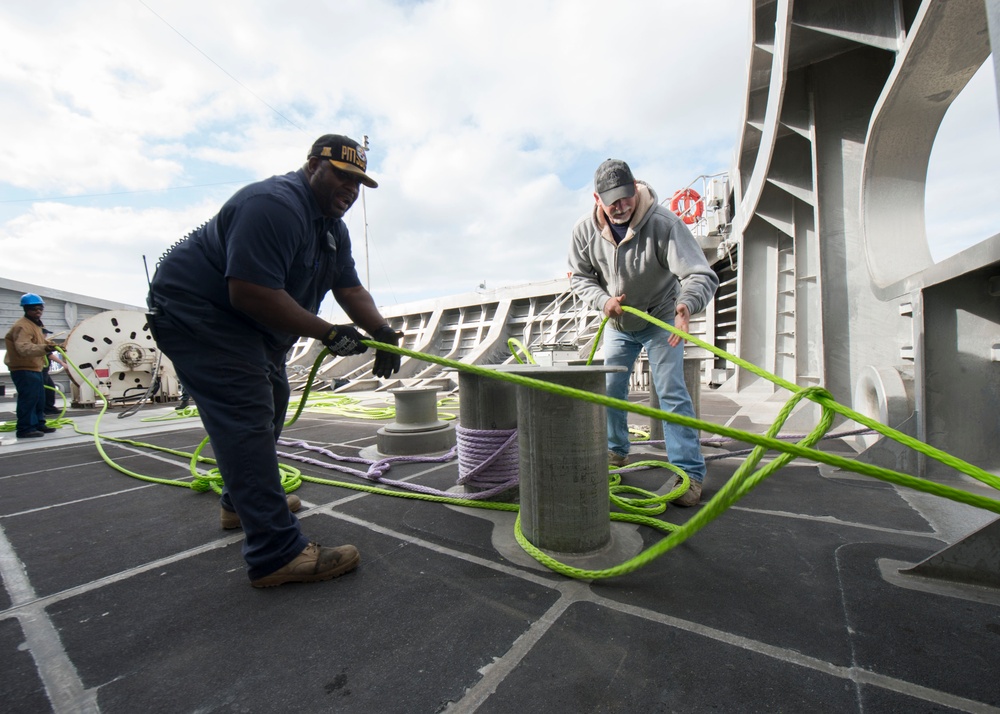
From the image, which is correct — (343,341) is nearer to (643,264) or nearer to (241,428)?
(241,428)

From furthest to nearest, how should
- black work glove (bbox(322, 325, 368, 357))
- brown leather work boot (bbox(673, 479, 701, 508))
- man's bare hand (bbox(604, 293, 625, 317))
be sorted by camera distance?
man's bare hand (bbox(604, 293, 625, 317)) → brown leather work boot (bbox(673, 479, 701, 508)) → black work glove (bbox(322, 325, 368, 357))

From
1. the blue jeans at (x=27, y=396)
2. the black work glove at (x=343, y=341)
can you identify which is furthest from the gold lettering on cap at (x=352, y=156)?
the blue jeans at (x=27, y=396)

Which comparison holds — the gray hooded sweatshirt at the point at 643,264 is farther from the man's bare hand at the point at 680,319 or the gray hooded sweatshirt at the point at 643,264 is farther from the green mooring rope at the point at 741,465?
the green mooring rope at the point at 741,465

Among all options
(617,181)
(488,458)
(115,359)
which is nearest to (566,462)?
(488,458)

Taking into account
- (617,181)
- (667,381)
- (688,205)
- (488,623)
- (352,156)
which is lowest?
(488,623)

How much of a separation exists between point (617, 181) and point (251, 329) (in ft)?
6.05

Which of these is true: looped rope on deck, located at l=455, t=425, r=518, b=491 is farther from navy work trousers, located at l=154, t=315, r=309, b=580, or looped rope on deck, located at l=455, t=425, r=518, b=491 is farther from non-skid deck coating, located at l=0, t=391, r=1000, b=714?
navy work trousers, located at l=154, t=315, r=309, b=580

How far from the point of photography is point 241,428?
1.66m

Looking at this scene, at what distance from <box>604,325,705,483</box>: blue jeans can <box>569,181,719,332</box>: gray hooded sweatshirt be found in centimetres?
10

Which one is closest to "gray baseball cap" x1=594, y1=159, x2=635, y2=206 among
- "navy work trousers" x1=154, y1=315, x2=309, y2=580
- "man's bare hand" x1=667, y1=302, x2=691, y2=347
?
"man's bare hand" x1=667, y1=302, x2=691, y2=347

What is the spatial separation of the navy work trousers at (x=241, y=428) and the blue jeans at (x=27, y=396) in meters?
5.20

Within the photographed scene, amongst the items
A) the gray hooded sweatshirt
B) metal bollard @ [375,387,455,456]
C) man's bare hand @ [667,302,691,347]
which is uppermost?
the gray hooded sweatshirt

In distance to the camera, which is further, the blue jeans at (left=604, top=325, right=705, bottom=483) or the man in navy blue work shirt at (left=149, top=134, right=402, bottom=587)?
the blue jeans at (left=604, top=325, right=705, bottom=483)

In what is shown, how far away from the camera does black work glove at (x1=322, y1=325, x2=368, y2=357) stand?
175 cm
